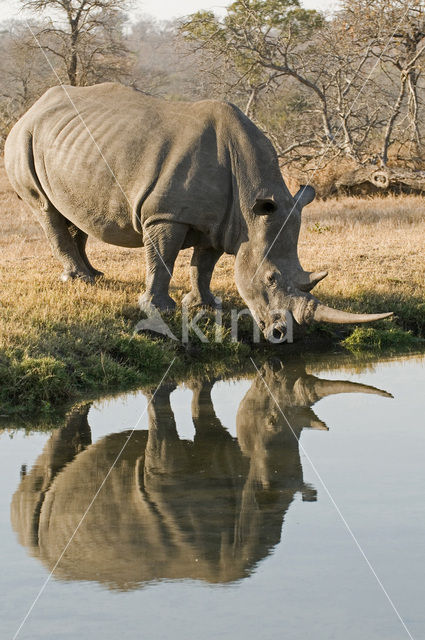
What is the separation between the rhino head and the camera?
30.3ft

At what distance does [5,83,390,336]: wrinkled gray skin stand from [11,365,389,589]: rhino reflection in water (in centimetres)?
156

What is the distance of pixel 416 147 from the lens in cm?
2097

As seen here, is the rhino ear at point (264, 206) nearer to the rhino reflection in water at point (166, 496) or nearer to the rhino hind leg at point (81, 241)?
the rhino reflection in water at point (166, 496)

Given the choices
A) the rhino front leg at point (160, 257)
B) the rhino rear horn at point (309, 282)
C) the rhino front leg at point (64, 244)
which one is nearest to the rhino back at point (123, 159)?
the rhino front leg at point (160, 257)

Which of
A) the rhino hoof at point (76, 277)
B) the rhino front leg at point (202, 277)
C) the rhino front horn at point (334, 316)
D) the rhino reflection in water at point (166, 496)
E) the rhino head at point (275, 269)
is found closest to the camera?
the rhino reflection in water at point (166, 496)

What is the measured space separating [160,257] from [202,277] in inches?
32.6

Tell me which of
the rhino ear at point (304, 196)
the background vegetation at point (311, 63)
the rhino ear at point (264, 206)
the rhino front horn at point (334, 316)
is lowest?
the background vegetation at point (311, 63)

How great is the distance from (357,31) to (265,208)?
12533 mm

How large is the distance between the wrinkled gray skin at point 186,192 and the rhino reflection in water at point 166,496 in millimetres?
1564

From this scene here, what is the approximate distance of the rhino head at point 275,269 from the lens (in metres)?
9.23

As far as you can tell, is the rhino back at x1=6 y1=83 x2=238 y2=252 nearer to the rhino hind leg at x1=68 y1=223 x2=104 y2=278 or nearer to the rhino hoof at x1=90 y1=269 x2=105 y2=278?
the rhino hind leg at x1=68 y1=223 x2=104 y2=278

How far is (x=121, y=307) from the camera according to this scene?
10.0 metres

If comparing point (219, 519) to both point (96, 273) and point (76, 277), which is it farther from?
point (96, 273)

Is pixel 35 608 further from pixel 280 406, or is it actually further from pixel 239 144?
pixel 239 144
